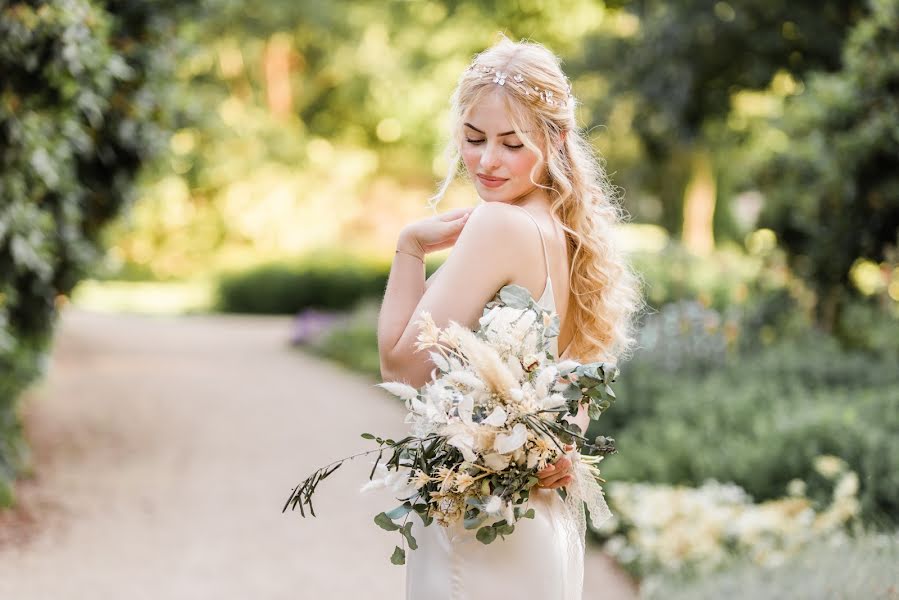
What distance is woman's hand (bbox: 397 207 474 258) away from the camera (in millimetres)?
2385

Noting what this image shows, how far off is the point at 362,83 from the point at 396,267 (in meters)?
29.0

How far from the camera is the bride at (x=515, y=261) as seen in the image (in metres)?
2.24

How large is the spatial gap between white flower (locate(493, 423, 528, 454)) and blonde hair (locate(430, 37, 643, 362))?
1.63ft

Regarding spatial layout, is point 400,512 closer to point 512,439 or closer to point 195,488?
point 512,439

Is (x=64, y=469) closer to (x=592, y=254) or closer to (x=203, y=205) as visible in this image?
(x=592, y=254)

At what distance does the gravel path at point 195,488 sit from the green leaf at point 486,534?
3.63 metres

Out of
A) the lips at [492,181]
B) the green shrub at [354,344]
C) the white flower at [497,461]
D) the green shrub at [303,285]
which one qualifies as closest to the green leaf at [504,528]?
the white flower at [497,461]

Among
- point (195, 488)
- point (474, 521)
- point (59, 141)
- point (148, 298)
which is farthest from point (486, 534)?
point (148, 298)

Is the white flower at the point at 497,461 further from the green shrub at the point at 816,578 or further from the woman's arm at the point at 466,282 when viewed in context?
the green shrub at the point at 816,578

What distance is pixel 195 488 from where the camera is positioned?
780cm

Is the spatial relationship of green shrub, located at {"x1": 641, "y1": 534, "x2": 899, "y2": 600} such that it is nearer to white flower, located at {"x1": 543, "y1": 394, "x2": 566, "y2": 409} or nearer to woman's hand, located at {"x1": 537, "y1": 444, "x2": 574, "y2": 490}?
woman's hand, located at {"x1": 537, "y1": 444, "x2": 574, "y2": 490}

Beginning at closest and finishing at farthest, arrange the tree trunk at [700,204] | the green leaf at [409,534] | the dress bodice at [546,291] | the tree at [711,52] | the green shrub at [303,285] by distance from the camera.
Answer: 1. the green leaf at [409,534]
2. the dress bodice at [546,291]
3. the tree at [711,52]
4. the green shrub at [303,285]
5. the tree trunk at [700,204]

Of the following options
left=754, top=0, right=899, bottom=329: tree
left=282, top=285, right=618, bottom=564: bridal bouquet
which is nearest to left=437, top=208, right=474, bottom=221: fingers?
left=282, top=285, right=618, bottom=564: bridal bouquet

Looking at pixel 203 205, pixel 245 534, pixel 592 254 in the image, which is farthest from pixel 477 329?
pixel 203 205
